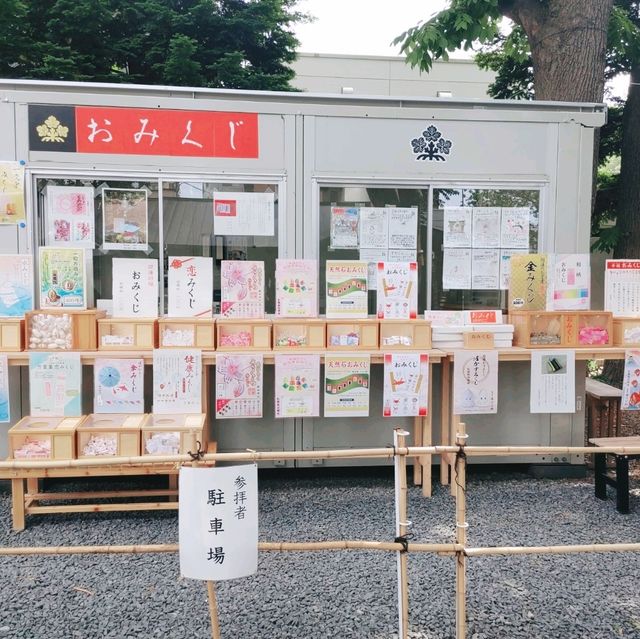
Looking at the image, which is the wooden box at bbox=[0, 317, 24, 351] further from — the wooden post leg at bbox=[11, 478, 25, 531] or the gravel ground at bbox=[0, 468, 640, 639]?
the gravel ground at bbox=[0, 468, 640, 639]

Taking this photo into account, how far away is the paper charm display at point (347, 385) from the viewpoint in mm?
4258

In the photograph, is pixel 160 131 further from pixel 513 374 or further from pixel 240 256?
pixel 513 374

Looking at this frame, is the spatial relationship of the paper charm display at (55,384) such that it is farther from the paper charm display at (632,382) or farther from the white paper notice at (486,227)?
the paper charm display at (632,382)

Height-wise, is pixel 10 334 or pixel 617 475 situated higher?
pixel 10 334

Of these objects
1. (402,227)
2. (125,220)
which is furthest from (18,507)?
(402,227)

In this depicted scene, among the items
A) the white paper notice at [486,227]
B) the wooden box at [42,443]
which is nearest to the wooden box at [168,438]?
the wooden box at [42,443]

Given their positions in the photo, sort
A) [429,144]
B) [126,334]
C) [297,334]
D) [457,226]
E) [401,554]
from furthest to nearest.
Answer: [457,226] < [429,144] < [297,334] < [126,334] < [401,554]

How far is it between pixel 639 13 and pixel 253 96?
7814mm

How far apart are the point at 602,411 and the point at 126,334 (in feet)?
14.5

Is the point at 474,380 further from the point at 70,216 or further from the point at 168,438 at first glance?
the point at 70,216

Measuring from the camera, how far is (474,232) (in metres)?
4.80

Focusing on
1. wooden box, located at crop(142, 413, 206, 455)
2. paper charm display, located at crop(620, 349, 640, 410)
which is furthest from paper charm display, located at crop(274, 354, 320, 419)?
paper charm display, located at crop(620, 349, 640, 410)

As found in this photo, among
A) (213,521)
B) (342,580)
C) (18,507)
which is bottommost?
(342,580)

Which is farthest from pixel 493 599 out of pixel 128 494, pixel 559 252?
pixel 559 252
